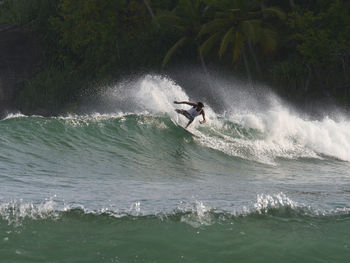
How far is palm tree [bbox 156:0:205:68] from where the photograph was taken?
3600 centimetres

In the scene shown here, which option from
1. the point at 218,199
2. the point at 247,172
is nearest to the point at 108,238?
the point at 218,199

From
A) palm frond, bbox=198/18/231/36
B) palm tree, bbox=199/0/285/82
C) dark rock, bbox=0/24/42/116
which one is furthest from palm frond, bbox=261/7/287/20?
dark rock, bbox=0/24/42/116

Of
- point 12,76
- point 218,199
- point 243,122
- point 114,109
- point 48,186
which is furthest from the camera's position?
point 12,76

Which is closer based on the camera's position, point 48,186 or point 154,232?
point 154,232

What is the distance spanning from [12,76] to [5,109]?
10.5 feet

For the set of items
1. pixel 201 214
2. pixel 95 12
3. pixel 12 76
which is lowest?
pixel 201 214

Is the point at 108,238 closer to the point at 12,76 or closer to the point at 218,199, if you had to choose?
the point at 218,199

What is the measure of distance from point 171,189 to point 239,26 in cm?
2572

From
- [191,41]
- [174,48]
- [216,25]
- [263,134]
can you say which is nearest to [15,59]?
[191,41]

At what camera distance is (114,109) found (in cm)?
4259

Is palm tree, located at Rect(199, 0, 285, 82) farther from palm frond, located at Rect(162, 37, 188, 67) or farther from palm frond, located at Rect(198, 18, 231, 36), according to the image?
palm frond, located at Rect(162, 37, 188, 67)

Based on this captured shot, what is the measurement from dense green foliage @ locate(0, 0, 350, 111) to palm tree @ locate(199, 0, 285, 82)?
6 centimetres

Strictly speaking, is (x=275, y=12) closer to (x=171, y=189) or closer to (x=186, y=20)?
(x=186, y=20)

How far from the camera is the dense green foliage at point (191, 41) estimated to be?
32.0 meters
